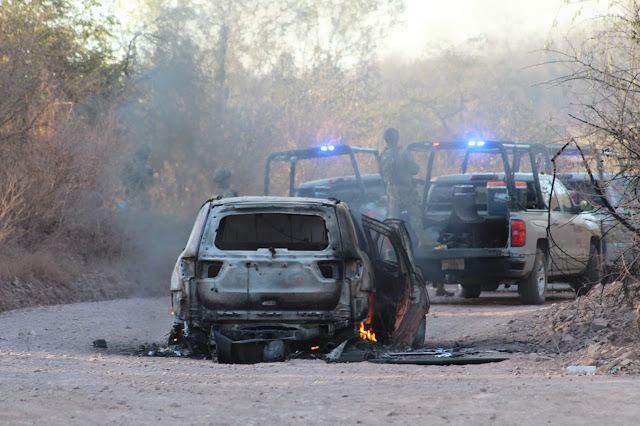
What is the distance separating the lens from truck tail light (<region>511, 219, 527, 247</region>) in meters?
14.4

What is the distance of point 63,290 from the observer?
18.0 meters

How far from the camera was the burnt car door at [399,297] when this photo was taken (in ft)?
31.2

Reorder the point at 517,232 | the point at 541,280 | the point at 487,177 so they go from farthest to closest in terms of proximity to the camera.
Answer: the point at 487,177
the point at 541,280
the point at 517,232

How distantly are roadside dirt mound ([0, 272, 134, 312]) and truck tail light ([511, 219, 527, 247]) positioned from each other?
774 centimetres

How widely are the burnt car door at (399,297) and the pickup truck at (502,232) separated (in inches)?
193

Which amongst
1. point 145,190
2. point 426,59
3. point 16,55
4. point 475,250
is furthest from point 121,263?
point 426,59

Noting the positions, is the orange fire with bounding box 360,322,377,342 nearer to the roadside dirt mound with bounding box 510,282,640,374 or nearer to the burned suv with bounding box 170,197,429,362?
the burned suv with bounding box 170,197,429,362

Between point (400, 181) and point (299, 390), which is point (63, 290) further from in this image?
point (299, 390)

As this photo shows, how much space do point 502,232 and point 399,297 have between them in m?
5.48

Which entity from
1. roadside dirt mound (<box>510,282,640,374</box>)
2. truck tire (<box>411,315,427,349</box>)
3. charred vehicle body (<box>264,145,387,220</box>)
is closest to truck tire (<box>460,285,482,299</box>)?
charred vehicle body (<box>264,145,387,220</box>)

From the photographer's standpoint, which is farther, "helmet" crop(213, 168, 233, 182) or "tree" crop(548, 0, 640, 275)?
"helmet" crop(213, 168, 233, 182)

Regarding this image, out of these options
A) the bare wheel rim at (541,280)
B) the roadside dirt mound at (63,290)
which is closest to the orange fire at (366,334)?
the bare wheel rim at (541,280)

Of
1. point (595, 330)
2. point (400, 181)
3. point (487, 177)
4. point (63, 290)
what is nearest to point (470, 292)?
point (400, 181)

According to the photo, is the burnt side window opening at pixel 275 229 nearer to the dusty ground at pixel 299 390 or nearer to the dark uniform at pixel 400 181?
the dusty ground at pixel 299 390
